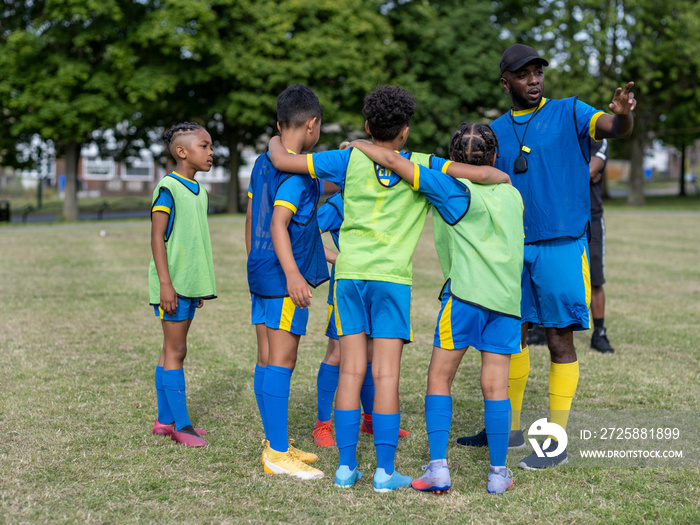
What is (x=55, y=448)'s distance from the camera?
4141mm

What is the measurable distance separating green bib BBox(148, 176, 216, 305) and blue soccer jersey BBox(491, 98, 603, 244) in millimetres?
1991

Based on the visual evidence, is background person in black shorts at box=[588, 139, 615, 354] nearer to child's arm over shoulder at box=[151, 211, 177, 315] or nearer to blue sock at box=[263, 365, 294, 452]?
blue sock at box=[263, 365, 294, 452]

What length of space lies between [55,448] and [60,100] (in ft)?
84.8

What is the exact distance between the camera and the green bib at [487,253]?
3.55m

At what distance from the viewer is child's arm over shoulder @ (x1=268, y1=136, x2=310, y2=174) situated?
3.65 metres

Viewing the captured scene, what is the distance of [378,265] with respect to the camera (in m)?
3.51

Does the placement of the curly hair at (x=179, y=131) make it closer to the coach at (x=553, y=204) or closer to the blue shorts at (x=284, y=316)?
the blue shorts at (x=284, y=316)

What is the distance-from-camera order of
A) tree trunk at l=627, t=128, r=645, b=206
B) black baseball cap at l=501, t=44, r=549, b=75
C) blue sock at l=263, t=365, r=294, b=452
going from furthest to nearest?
tree trunk at l=627, t=128, r=645, b=206, black baseball cap at l=501, t=44, r=549, b=75, blue sock at l=263, t=365, r=294, b=452

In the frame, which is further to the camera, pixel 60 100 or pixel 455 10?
pixel 455 10

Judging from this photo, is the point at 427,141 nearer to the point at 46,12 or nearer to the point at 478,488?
the point at 46,12

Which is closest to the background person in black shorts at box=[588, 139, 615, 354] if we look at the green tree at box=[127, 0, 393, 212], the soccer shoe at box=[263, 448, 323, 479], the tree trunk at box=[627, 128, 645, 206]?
the soccer shoe at box=[263, 448, 323, 479]

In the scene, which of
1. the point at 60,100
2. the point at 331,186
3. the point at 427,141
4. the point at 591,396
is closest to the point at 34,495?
the point at 331,186

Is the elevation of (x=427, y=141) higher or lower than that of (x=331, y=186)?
higher

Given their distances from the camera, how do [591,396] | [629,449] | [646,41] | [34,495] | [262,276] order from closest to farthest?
[34,495], [262,276], [629,449], [591,396], [646,41]
